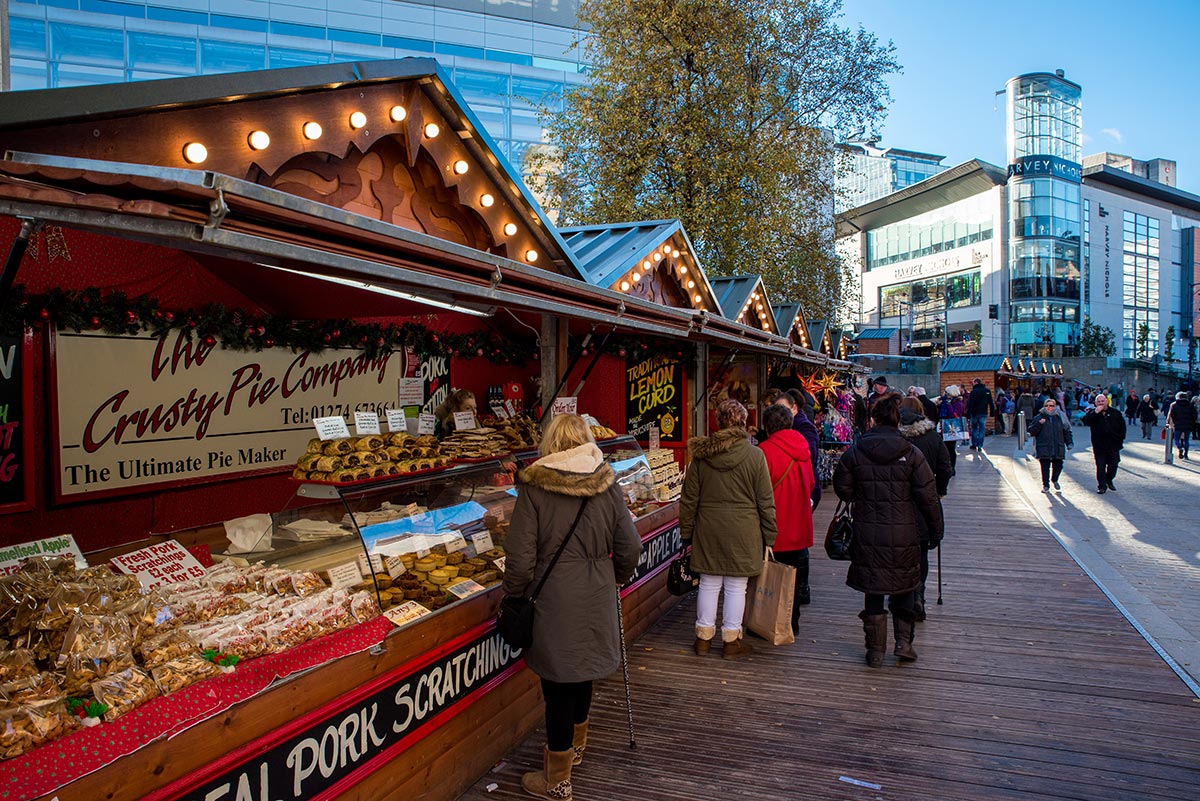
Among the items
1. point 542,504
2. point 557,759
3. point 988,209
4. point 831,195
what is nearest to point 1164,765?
point 557,759

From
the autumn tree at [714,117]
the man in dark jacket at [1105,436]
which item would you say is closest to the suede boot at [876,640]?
the man in dark jacket at [1105,436]

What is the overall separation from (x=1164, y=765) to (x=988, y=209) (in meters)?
67.0

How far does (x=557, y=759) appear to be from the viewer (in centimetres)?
345

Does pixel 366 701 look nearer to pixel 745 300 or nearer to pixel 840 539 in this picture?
pixel 840 539

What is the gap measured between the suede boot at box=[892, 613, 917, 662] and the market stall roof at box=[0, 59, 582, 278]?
3.58 m

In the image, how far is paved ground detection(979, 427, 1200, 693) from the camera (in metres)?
6.02

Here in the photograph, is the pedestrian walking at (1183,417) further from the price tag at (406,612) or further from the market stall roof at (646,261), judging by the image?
the price tag at (406,612)

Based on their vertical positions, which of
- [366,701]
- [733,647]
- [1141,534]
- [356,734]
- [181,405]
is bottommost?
[1141,534]

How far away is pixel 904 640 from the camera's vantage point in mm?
5176

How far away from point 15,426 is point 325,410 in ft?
7.69

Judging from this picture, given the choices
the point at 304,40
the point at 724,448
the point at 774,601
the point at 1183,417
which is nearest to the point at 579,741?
the point at 724,448

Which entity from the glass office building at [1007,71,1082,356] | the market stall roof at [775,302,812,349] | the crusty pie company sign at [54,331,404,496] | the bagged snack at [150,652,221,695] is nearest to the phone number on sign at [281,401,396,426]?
the crusty pie company sign at [54,331,404,496]

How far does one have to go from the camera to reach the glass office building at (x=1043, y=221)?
2259 inches

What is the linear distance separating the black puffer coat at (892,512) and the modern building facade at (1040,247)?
164ft
